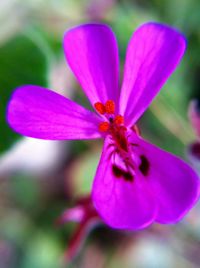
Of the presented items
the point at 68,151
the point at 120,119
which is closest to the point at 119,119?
the point at 120,119

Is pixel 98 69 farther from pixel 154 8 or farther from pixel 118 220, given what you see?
pixel 154 8

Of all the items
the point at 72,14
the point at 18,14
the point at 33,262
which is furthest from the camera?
the point at 33,262

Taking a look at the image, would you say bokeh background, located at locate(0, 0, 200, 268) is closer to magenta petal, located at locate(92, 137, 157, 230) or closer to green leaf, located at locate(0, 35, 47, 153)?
green leaf, located at locate(0, 35, 47, 153)

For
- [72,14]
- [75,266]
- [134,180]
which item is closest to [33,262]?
[75,266]

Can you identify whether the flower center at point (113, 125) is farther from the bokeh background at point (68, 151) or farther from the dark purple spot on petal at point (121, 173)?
the bokeh background at point (68, 151)

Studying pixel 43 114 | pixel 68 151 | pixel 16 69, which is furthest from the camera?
pixel 68 151

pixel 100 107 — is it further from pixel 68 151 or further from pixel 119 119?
pixel 68 151

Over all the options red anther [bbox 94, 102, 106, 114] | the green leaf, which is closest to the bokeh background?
the green leaf

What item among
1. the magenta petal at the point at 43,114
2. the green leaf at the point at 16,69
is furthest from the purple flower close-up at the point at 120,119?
the green leaf at the point at 16,69
